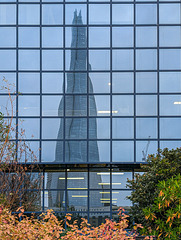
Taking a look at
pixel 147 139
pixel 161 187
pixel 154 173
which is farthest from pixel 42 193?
pixel 161 187

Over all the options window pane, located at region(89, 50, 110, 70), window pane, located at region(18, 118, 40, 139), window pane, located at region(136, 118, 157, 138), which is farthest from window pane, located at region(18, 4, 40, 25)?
window pane, located at region(136, 118, 157, 138)

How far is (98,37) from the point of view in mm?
20156

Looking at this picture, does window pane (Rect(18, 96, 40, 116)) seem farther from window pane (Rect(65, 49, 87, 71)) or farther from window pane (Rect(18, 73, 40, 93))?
window pane (Rect(65, 49, 87, 71))

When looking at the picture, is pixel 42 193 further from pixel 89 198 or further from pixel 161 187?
pixel 161 187

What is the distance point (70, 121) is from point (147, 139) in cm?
438

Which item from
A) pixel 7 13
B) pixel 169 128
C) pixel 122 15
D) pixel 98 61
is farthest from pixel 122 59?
pixel 7 13

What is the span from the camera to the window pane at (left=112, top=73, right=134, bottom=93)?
19.9m

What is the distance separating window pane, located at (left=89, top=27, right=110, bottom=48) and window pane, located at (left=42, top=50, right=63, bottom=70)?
1913 mm

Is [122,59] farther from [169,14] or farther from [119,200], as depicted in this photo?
[119,200]

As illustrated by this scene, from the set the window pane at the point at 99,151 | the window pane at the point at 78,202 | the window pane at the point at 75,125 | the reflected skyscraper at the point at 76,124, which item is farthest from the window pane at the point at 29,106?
the window pane at the point at 78,202

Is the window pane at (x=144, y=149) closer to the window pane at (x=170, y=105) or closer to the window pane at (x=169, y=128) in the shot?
the window pane at (x=169, y=128)

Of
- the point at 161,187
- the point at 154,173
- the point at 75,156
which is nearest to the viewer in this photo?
the point at 161,187

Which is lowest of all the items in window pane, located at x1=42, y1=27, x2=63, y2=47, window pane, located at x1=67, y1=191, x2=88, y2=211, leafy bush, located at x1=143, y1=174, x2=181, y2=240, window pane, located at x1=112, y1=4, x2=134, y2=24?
window pane, located at x1=67, y1=191, x2=88, y2=211

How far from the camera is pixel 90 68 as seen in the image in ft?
65.7
